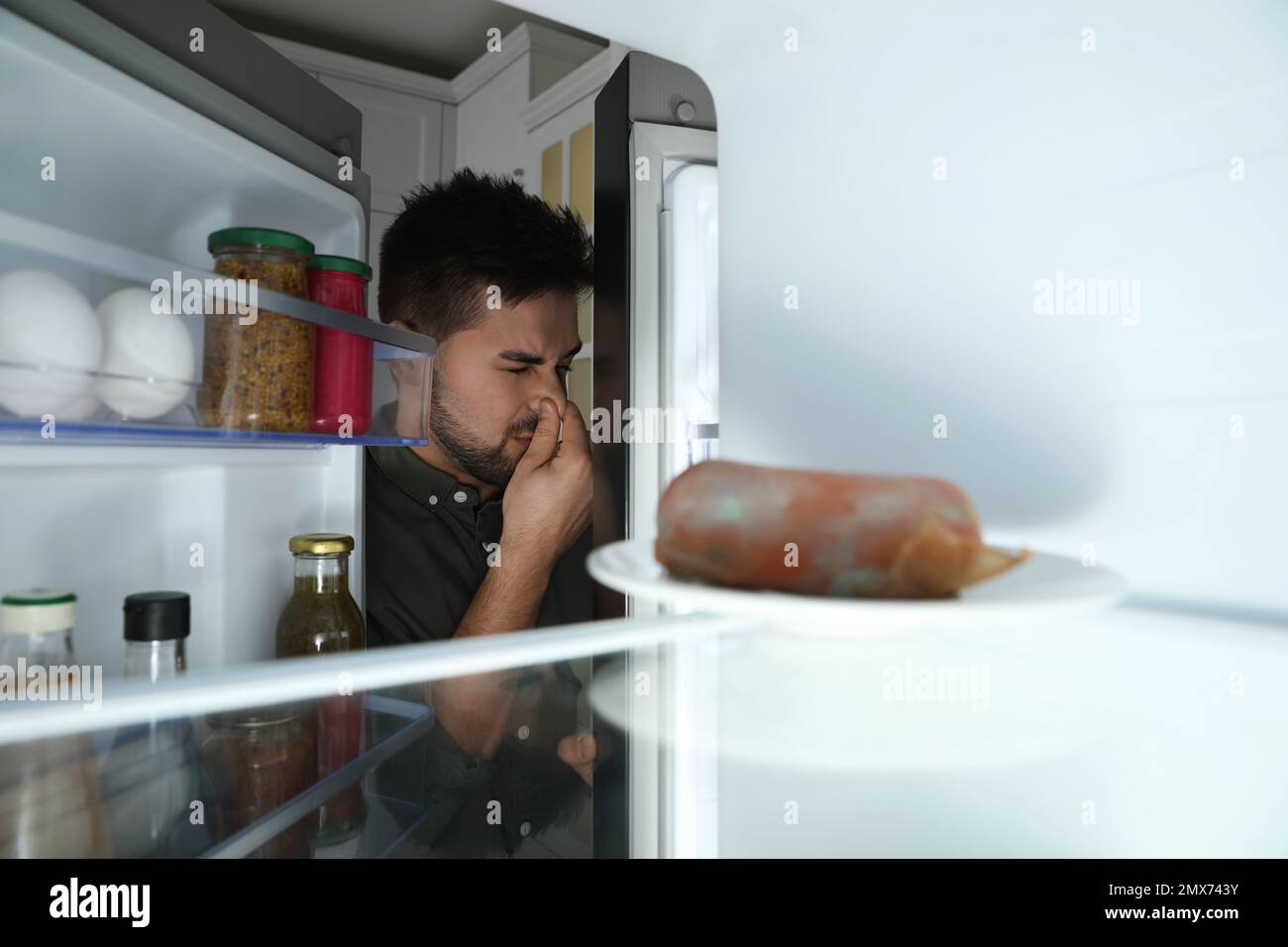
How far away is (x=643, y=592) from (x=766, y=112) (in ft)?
1.10

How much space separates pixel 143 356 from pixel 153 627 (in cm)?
14

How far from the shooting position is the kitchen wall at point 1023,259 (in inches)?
11.1

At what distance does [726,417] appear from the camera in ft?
1.48

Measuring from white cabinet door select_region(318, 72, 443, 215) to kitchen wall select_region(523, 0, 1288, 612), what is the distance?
71.4 inches

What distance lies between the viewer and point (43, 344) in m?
0.36

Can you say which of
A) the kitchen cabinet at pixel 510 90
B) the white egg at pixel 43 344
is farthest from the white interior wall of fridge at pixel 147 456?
the kitchen cabinet at pixel 510 90

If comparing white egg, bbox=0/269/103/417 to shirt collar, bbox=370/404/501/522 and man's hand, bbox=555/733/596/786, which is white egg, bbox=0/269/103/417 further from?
shirt collar, bbox=370/404/501/522

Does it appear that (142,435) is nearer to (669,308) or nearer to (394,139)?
(669,308)

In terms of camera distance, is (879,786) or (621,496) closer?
(879,786)

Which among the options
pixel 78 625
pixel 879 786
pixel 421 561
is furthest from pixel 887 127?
pixel 421 561

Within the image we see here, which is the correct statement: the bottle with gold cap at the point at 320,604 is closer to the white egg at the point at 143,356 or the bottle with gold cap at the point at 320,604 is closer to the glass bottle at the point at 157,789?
the white egg at the point at 143,356

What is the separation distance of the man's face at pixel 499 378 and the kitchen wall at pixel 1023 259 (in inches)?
41.2

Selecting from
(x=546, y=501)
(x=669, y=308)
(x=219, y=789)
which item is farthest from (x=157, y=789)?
(x=546, y=501)

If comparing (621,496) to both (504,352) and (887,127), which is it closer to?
(887,127)
